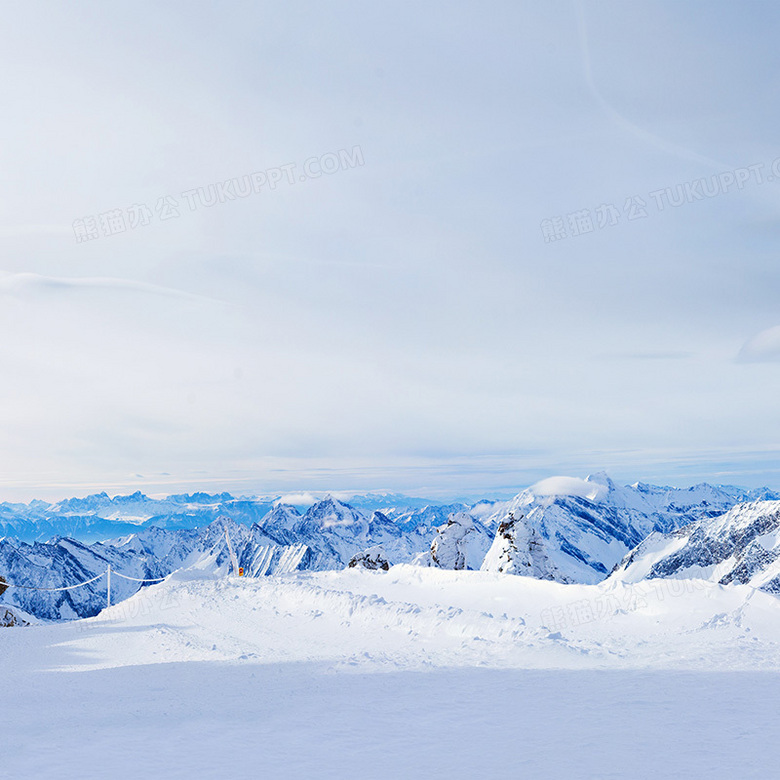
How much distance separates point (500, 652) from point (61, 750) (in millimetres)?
9368

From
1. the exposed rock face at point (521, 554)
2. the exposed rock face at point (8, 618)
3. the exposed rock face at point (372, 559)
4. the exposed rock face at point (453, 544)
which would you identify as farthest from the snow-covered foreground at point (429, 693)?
the exposed rock face at point (453, 544)

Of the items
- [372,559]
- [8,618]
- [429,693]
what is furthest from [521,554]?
[429,693]

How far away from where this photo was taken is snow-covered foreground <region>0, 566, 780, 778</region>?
891 cm

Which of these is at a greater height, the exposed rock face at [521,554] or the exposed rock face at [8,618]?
the exposed rock face at [521,554]

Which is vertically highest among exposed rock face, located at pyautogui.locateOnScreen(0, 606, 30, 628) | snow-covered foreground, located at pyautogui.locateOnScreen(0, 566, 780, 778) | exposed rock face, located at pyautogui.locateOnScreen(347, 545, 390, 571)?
snow-covered foreground, located at pyautogui.locateOnScreen(0, 566, 780, 778)

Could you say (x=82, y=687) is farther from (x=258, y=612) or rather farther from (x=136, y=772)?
(x=258, y=612)

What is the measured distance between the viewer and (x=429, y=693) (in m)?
12.0

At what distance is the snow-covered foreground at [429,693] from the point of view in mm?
8906

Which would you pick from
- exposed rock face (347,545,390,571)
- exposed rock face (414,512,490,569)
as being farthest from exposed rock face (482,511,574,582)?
exposed rock face (347,545,390,571)

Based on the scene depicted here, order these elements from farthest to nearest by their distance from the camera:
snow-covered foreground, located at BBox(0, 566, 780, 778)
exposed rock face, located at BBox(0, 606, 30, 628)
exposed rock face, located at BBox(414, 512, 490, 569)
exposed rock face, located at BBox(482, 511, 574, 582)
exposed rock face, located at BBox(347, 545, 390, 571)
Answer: exposed rock face, located at BBox(414, 512, 490, 569), exposed rock face, located at BBox(347, 545, 390, 571), exposed rock face, located at BBox(482, 511, 574, 582), exposed rock face, located at BBox(0, 606, 30, 628), snow-covered foreground, located at BBox(0, 566, 780, 778)

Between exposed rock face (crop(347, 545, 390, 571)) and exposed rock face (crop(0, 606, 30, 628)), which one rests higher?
exposed rock face (crop(347, 545, 390, 571))

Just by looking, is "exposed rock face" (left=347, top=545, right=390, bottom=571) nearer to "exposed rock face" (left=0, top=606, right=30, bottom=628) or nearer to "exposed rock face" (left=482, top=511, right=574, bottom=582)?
"exposed rock face" (left=482, top=511, right=574, bottom=582)

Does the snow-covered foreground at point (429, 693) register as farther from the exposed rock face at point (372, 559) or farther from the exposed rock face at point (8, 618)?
the exposed rock face at point (372, 559)

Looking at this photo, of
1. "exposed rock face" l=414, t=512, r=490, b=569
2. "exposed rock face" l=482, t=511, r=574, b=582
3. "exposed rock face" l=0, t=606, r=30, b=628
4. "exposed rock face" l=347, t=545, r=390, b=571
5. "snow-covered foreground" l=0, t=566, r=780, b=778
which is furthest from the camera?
"exposed rock face" l=414, t=512, r=490, b=569
